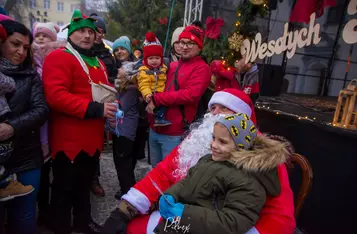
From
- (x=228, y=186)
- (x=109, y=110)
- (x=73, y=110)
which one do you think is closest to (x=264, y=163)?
(x=228, y=186)

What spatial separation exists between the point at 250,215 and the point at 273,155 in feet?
1.03

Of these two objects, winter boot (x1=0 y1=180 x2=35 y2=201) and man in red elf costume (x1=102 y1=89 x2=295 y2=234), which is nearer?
man in red elf costume (x1=102 y1=89 x2=295 y2=234)

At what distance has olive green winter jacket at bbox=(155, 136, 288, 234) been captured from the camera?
1229 mm

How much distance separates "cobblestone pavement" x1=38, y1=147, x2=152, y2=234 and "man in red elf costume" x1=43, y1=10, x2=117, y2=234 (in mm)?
648

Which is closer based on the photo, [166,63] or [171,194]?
[171,194]

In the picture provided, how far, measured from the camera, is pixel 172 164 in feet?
5.92

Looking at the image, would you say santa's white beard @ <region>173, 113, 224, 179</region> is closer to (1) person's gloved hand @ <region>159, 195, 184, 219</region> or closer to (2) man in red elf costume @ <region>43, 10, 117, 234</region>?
(1) person's gloved hand @ <region>159, 195, 184, 219</region>

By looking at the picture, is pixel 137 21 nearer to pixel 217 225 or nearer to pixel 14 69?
pixel 14 69

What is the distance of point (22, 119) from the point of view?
1831mm

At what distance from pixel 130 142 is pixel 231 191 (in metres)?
2.08

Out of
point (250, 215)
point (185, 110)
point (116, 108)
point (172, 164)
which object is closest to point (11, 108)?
point (116, 108)

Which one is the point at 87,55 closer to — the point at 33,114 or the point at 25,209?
the point at 33,114

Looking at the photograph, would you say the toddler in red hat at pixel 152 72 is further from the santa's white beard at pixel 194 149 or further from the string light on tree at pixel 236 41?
the string light on tree at pixel 236 41

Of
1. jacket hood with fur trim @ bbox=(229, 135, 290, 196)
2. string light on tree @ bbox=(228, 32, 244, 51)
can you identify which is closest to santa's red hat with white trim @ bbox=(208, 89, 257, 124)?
jacket hood with fur trim @ bbox=(229, 135, 290, 196)
